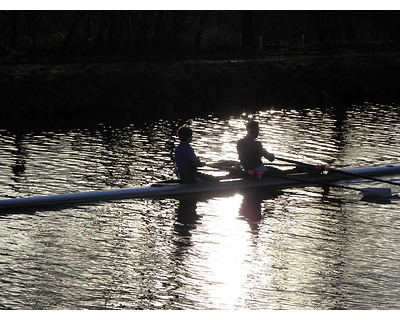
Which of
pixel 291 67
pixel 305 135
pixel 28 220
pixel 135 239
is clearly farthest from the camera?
pixel 291 67

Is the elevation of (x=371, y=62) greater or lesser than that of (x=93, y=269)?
greater

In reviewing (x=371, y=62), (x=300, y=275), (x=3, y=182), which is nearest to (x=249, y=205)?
(x=300, y=275)

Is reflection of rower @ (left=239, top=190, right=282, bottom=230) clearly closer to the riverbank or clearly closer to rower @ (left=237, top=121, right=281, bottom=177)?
rower @ (left=237, top=121, right=281, bottom=177)

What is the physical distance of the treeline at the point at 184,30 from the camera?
4053 centimetres

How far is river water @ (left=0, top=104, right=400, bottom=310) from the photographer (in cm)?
1151

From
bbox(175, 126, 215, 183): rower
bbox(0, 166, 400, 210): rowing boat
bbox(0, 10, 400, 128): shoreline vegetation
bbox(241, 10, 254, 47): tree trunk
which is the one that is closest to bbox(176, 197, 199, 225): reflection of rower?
bbox(0, 166, 400, 210): rowing boat

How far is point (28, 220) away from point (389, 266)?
269 inches

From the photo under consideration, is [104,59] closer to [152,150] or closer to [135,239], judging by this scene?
[152,150]

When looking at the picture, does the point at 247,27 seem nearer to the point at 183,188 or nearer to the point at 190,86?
the point at 190,86

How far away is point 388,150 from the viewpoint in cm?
2302

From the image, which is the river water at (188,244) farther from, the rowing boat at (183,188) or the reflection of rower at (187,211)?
the rowing boat at (183,188)

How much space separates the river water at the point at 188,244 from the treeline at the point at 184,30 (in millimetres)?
18760

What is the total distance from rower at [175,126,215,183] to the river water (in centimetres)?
53

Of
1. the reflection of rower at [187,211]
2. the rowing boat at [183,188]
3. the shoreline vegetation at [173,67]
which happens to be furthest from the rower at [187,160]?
the shoreline vegetation at [173,67]
